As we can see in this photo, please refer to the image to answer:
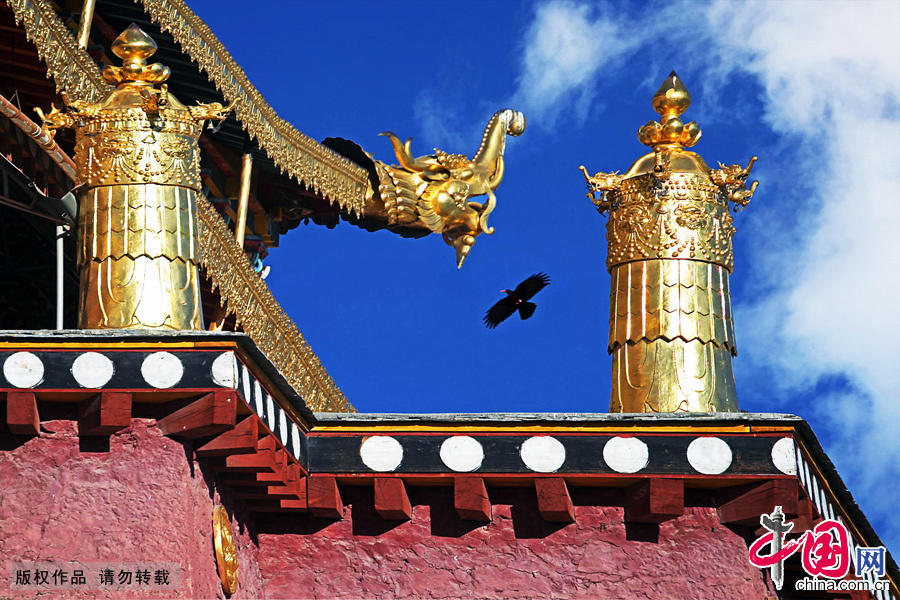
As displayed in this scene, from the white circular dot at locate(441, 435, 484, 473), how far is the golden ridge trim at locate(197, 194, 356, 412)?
2.29 meters

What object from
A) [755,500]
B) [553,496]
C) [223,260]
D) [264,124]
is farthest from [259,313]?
[755,500]

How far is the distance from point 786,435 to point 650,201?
2.72 m

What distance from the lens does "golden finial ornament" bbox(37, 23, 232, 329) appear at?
44.1ft

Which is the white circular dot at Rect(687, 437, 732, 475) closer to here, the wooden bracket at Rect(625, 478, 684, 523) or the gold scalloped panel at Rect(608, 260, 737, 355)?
the wooden bracket at Rect(625, 478, 684, 523)

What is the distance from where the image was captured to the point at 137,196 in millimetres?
13672

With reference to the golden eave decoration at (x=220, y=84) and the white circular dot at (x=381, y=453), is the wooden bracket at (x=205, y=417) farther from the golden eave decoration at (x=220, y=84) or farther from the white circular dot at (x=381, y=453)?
the golden eave decoration at (x=220, y=84)

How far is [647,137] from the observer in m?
16.2

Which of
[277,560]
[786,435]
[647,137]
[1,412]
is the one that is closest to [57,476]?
[1,412]

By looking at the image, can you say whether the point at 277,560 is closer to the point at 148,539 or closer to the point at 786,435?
the point at 148,539

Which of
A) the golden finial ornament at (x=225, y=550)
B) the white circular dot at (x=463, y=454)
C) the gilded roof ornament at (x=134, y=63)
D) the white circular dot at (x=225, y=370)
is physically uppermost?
the gilded roof ornament at (x=134, y=63)

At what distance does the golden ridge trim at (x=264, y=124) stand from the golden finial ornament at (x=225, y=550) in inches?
142

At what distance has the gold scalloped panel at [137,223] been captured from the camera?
13570mm

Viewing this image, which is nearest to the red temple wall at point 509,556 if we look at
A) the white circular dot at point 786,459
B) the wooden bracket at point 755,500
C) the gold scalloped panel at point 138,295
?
the wooden bracket at point 755,500

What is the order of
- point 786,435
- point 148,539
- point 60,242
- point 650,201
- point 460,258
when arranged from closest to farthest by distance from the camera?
point 148,539 < point 786,435 < point 60,242 < point 650,201 < point 460,258
